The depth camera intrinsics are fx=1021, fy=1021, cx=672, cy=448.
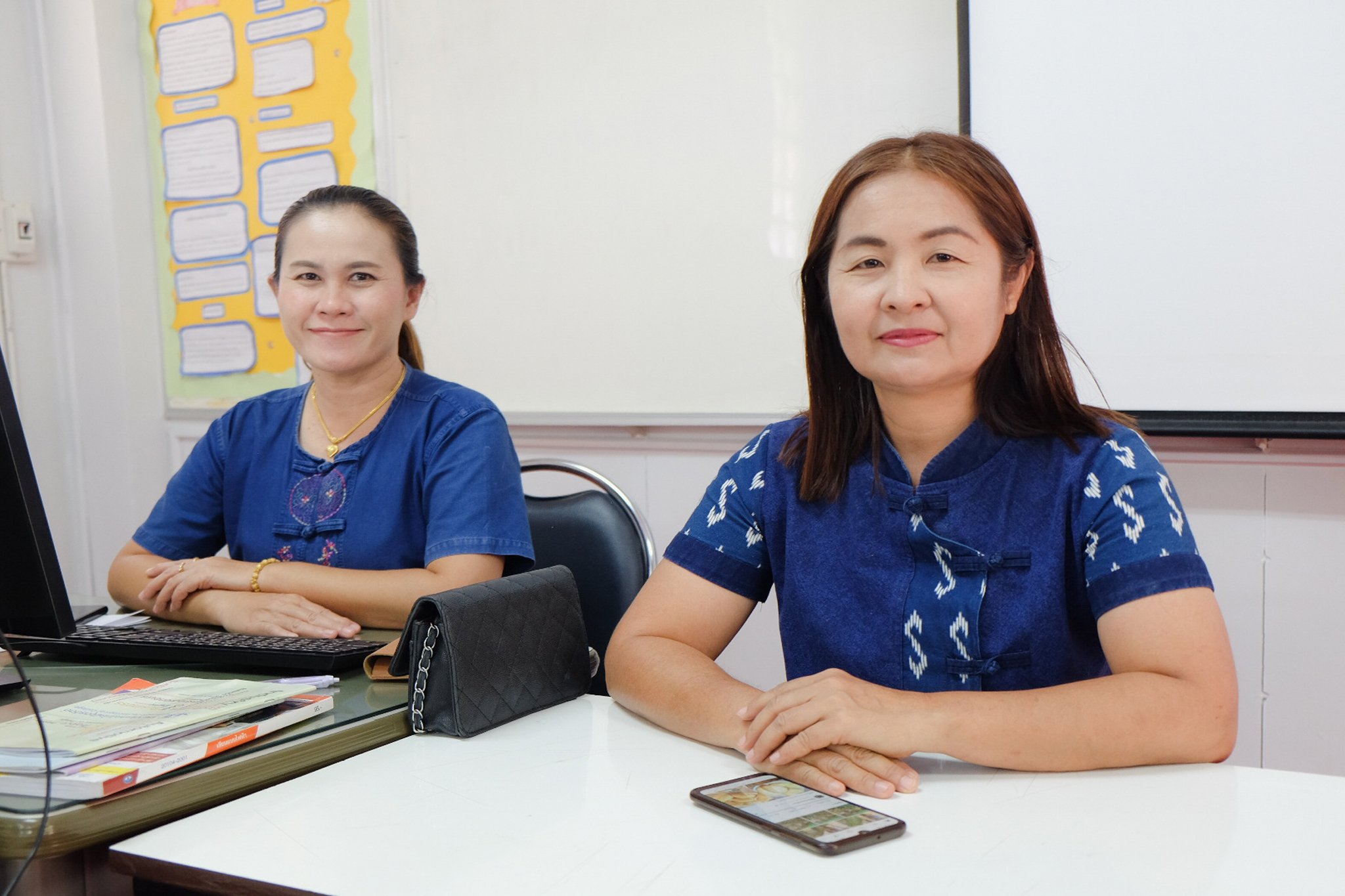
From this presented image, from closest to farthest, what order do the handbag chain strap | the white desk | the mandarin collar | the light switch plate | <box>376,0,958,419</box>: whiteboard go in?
the white desk → the handbag chain strap → the mandarin collar → <box>376,0,958,419</box>: whiteboard → the light switch plate

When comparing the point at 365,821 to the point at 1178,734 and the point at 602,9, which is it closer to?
the point at 1178,734

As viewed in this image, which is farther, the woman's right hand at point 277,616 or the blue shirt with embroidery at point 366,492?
the blue shirt with embroidery at point 366,492

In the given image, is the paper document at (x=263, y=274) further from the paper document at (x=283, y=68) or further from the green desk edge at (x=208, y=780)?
the green desk edge at (x=208, y=780)

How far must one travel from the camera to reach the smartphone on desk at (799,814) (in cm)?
76

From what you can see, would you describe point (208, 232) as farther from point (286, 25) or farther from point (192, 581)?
point (192, 581)

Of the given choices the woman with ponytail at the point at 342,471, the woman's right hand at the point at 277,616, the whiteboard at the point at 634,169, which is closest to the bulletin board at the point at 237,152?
the whiteboard at the point at 634,169

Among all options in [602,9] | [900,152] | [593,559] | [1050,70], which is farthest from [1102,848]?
[602,9]

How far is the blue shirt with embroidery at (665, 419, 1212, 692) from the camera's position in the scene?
1098mm

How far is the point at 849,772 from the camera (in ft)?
2.90

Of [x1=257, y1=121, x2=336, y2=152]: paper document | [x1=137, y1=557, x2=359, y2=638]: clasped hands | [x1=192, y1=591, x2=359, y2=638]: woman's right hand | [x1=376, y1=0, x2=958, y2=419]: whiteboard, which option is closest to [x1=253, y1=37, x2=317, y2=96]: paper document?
[x1=257, y1=121, x2=336, y2=152]: paper document

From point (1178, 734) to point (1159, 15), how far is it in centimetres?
145

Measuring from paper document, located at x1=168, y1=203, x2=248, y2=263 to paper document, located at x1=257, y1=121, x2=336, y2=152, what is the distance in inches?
8.5

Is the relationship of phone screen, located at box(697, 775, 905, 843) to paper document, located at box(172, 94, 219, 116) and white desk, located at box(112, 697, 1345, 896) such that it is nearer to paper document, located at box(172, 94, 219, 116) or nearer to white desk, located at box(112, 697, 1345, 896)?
white desk, located at box(112, 697, 1345, 896)

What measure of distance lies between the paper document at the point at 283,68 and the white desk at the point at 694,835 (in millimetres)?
2601
